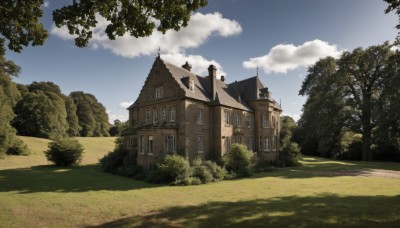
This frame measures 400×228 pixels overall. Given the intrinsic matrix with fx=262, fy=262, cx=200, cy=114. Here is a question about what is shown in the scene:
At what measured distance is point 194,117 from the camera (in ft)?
90.2

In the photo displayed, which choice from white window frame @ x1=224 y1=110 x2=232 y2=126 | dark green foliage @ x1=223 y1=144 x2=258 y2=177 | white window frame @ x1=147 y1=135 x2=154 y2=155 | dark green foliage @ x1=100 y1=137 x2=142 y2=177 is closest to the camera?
dark green foliage @ x1=223 y1=144 x2=258 y2=177

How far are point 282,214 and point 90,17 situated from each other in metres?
11.4

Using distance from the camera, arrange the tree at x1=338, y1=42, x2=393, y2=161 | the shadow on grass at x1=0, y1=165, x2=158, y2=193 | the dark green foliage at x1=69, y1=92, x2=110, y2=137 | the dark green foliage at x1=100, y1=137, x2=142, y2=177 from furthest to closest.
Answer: the dark green foliage at x1=69, y1=92, x2=110, y2=137 < the tree at x1=338, y1=42, x2=393, y2=161 < the dark green foliage at x1=100, y1=137, x2=142, y2=177 < the shadow on grass at x1=0, y1=165, x2=158, y2=193

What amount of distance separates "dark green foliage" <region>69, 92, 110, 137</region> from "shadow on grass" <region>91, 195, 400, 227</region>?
7222cm

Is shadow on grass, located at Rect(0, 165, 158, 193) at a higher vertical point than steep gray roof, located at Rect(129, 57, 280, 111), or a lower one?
lower

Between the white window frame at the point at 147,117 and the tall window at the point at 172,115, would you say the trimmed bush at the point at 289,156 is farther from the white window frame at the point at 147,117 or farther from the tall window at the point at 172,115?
the white window frame at the point at 147,117

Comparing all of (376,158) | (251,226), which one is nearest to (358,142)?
(376,158)

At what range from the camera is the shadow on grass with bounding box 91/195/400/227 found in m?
9.91

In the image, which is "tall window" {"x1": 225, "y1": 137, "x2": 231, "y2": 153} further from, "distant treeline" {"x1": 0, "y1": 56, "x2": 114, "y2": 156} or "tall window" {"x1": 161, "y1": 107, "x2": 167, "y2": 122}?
"distant treeline" {"x1": 0, "y1": 56, "x2": 114, "y2": 156}

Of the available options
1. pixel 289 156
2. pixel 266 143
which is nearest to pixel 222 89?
pixel 266 143

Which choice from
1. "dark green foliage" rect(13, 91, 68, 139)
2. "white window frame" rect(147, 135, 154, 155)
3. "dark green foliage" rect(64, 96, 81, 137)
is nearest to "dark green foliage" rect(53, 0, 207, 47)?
"white window frame" rect(147, 135, 154, 155)

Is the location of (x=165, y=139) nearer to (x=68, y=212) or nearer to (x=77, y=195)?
(x=77, y=195)

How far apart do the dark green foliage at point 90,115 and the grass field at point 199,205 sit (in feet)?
204

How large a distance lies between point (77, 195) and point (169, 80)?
15.4 metres
